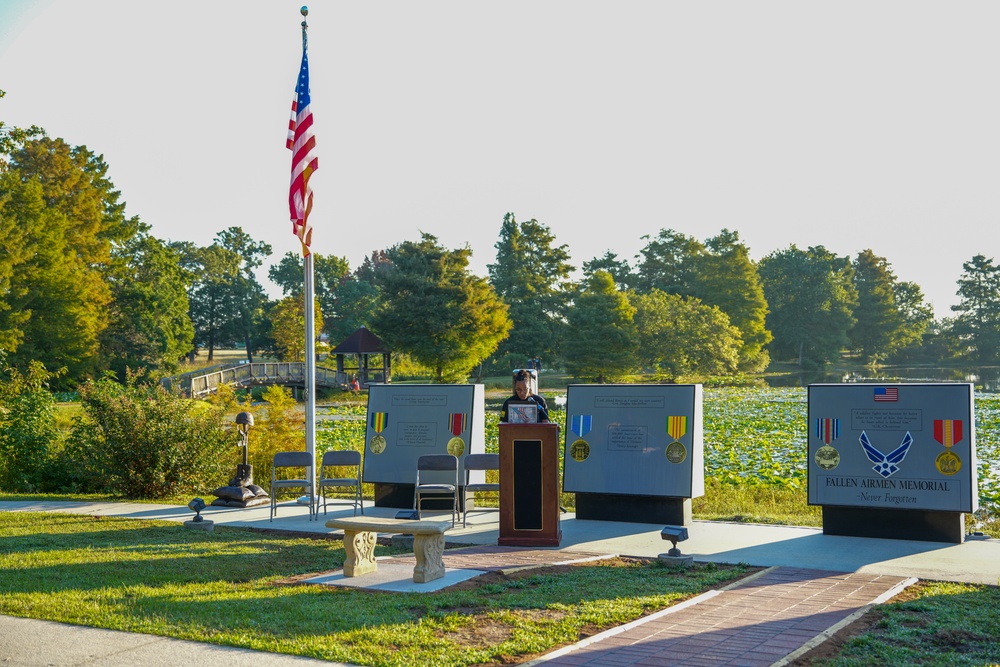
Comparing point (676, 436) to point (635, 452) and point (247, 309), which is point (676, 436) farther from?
point (247, 309)

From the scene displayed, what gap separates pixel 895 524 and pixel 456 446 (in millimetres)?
5513

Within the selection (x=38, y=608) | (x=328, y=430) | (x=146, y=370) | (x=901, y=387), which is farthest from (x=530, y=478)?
(x=146, y=370)

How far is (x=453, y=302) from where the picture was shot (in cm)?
5262

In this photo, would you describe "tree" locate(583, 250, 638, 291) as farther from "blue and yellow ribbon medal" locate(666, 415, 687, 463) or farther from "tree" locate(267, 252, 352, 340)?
"blue and yellow ribbon medal" locate(666, 415, 687, 463)

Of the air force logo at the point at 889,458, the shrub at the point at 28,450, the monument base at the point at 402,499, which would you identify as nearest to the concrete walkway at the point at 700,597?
the monument base at the point at 402,499

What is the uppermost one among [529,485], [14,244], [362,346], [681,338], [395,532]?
[14,244]

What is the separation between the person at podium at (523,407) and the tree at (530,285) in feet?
173

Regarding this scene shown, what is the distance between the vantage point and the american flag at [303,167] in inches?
529

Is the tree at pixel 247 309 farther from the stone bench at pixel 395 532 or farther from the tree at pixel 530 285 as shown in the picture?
the stone bench at pixel 395 532

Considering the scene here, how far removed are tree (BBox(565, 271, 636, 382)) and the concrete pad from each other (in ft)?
154

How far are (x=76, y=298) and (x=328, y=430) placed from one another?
951 inches

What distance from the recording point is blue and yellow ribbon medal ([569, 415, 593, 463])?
39.2 feet

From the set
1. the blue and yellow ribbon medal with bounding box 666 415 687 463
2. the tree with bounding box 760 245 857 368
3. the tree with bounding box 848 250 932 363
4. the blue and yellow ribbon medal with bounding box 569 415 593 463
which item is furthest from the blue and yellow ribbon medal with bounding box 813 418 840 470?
the tree with bounding box 848 250 932 363

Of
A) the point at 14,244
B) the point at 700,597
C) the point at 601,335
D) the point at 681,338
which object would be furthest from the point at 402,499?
the point at 681,338
